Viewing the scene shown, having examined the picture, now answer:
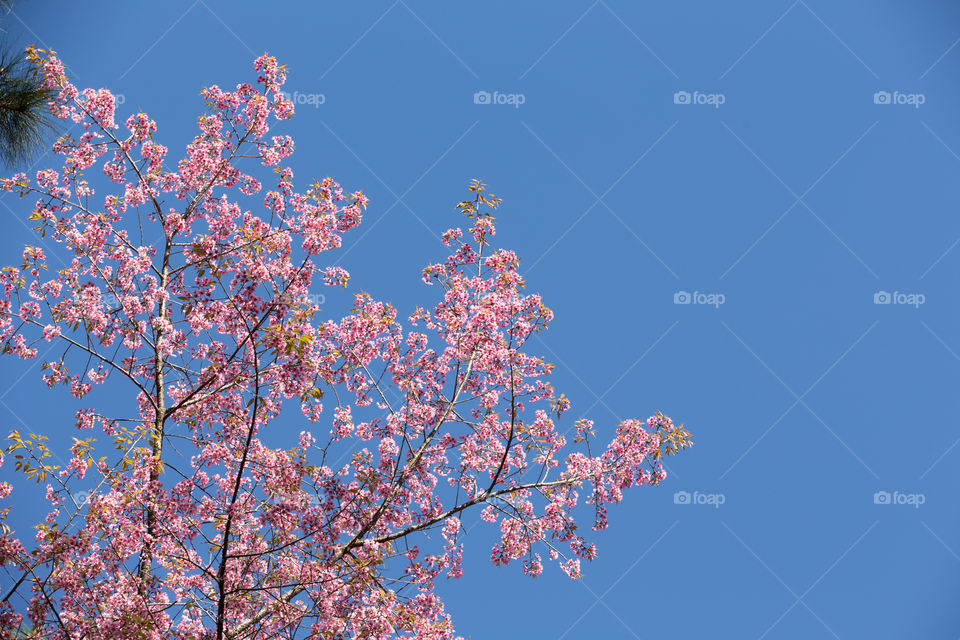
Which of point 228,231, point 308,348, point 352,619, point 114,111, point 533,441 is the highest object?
point 114,111

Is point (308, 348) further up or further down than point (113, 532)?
further up

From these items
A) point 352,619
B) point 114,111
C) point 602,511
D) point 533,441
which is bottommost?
point 352,619

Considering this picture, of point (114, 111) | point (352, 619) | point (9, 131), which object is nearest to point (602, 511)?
point (352, 619)

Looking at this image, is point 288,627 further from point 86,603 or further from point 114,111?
point 114,111

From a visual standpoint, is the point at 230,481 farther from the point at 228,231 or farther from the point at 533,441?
the point at 533,441

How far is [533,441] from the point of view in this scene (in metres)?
7.45

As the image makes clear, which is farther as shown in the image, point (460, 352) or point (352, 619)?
point (460, 352)

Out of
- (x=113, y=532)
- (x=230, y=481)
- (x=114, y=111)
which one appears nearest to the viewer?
(x=113, y=532)

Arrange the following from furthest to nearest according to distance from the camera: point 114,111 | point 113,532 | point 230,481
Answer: point 114,111, point 230,481, point 113,532

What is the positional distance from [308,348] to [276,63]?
10.6 ft

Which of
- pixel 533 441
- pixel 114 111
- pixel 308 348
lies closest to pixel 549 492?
pixel 533 441

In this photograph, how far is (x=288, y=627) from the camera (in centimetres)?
639

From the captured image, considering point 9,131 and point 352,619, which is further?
point 9,131

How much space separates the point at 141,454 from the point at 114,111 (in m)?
3.50
